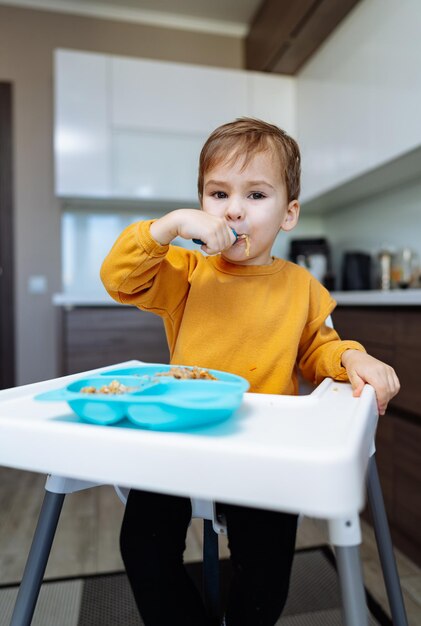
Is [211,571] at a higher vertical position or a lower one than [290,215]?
lower

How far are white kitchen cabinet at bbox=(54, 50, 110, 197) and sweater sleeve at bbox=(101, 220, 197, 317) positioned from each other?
196 cm

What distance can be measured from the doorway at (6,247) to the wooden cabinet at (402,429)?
2.21 metres

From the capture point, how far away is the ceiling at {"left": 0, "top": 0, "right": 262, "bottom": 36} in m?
3.06

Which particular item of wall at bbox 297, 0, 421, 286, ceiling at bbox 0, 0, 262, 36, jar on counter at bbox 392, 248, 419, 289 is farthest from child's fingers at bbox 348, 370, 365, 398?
ceiling at bbox 0, 0, 262, 36

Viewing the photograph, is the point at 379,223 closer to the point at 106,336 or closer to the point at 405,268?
the point at 405,268

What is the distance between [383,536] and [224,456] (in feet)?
1.78

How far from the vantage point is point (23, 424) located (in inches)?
17.8

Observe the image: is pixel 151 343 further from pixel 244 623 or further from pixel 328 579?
pixel 244 623

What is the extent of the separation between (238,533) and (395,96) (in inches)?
71.3

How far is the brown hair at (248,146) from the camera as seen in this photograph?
2.90 feet

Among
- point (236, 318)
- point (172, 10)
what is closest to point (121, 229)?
point (172, 10)

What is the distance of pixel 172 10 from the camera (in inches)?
124

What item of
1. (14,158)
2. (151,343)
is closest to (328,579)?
(151,343)

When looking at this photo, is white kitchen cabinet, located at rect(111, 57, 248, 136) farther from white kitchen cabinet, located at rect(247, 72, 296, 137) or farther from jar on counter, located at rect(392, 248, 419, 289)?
jar on counter, located at rect(392, 248, 419, 289)
